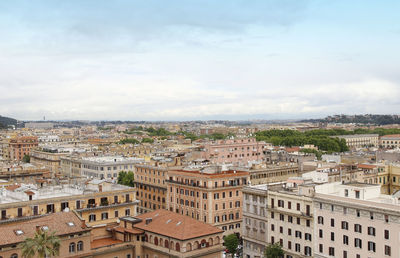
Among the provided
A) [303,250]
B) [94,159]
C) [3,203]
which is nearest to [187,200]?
[303,250]

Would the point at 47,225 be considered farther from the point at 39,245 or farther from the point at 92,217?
the point at 92,217

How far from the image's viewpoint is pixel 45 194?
66500 millimetres

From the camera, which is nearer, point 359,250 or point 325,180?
point 359,250

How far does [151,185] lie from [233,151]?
42.9m

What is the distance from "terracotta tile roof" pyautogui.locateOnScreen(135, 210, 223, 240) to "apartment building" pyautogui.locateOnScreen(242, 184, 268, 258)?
16484 mm

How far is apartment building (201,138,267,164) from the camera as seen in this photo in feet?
450

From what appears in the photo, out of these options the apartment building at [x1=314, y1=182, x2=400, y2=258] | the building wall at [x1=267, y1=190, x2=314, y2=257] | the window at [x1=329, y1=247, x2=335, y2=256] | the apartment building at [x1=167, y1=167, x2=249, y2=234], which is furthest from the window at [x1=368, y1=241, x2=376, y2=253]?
the apartment building at [x1=167, y1=167, x2=249, y2=234]

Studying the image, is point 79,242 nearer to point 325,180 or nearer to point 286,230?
point 286,230

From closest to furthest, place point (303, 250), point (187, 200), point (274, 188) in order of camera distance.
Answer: point (303, 250), point (274, 188), point (187, 200)

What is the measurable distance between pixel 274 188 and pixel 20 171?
70.5m

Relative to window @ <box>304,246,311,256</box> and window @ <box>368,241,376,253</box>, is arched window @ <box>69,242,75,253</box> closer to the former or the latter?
window @ <box>304,246,311,256</box>

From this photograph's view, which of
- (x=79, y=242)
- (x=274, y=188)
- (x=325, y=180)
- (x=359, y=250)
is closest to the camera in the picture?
(x=79, y=242)

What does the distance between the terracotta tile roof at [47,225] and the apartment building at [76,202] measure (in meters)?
7.11

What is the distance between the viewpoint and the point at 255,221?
2911 inches
